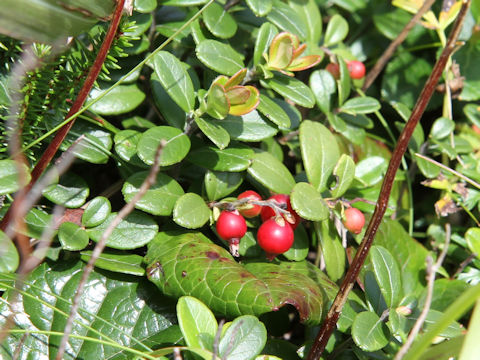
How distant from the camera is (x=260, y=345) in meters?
1.43

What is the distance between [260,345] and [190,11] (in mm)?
1313

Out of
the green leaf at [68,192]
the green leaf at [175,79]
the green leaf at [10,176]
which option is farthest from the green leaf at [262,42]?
the green leaf at [10,176]

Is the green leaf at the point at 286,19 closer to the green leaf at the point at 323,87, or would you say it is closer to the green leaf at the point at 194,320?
the green leaf at the point at 323,87

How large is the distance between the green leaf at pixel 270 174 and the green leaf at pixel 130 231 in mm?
380

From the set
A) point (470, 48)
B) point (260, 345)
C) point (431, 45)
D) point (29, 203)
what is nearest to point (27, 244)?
point (29, 203)

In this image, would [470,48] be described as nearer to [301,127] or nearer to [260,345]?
[301,127]

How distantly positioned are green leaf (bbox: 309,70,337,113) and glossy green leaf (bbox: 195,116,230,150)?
0.59 metres

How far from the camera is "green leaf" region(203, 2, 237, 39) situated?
1903 mm

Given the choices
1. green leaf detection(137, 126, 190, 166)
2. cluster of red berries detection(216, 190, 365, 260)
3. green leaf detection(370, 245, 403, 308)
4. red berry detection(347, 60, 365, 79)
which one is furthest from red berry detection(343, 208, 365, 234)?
red berry detection(347, 60, 365, 79)

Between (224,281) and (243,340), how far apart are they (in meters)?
0.23

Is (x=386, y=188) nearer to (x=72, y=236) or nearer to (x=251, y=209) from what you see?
(x=251, y=209)

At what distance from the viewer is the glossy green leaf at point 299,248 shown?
1908 mm

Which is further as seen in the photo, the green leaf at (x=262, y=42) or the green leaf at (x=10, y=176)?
the green leaf at (x=262, y=42)

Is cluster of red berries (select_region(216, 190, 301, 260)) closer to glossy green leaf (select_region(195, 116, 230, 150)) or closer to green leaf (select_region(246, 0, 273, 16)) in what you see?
glossy green leaf (select_region(195, 116, 230, 150))
